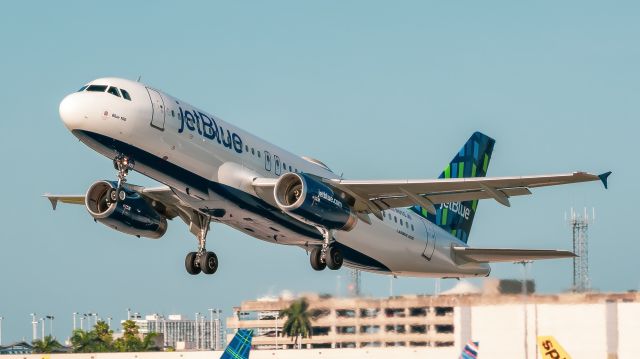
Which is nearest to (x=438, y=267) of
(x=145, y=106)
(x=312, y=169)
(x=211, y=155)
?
(x=312, y=169)

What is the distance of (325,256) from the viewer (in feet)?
137

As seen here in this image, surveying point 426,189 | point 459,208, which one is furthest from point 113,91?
point 459,208

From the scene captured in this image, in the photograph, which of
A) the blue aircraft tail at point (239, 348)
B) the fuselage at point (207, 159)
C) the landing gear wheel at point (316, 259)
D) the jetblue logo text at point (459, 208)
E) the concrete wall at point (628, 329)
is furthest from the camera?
the jetblue logo text at point (459, 208)

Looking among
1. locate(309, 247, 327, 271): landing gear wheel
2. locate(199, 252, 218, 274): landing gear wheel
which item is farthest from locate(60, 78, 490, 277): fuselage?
locate(199, 252, 218, 274): landing gear wheel

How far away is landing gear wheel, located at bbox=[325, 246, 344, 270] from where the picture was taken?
137 ft

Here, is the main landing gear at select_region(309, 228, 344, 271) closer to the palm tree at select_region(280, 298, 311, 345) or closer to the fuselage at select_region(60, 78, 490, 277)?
the fuselage at select_region(60, 78, 490, 277)

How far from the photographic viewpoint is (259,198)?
40281mm

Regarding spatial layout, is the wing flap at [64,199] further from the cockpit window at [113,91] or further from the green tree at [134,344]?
the green tree at [134,344]

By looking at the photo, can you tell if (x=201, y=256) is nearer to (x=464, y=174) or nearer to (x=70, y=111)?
(x=70, y=111)

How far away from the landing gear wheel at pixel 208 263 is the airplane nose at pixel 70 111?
28.0 ft

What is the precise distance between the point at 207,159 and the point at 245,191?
6.07ft

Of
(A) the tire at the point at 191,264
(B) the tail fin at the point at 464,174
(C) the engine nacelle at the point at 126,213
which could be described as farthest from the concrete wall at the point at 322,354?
(C) the engine nacelle at the point at 126,213

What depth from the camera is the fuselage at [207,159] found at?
3672cm

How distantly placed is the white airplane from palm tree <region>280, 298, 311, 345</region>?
9665mm
